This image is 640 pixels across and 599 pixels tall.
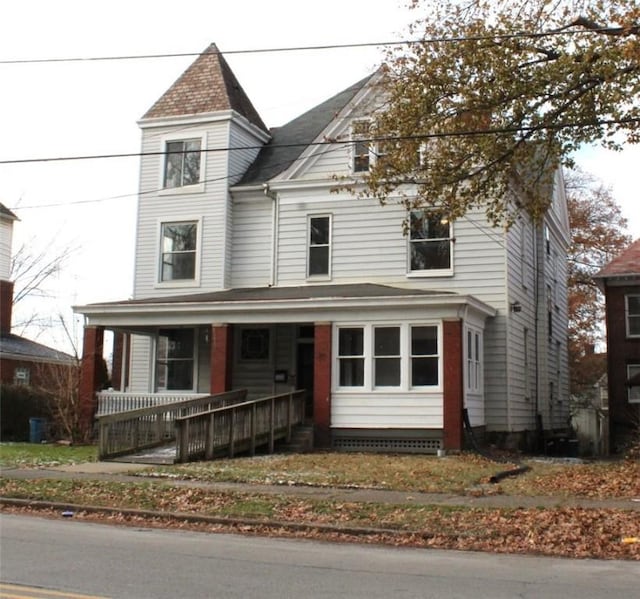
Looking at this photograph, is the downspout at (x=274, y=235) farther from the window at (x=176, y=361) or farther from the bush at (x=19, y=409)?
the bush at (x=19, y=409)

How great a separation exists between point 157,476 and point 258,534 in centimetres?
455

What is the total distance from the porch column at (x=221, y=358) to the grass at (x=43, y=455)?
3510mm

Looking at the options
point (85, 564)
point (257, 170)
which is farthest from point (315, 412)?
point (85, 564)

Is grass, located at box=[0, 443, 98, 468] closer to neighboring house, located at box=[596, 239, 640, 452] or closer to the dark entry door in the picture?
the dark entry door

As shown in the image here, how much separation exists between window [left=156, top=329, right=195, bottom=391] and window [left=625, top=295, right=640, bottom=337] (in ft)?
56.3

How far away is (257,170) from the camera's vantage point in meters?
25.2

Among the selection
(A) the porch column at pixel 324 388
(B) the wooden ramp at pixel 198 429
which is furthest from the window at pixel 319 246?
(B) the wooden ramp at pixel 198 429

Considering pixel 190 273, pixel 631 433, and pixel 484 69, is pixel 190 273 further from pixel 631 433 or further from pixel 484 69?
pixel 631 433

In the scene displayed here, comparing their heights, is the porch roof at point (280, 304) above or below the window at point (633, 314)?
below

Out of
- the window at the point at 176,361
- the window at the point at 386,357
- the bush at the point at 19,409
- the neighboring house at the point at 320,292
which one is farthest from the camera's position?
the bush at the point at 19,409

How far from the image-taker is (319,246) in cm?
2305

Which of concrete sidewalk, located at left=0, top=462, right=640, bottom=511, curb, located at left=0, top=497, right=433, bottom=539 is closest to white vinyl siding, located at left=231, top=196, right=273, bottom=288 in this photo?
concrete sidewalk, located at left=0, top=462, right=640, bottom=511

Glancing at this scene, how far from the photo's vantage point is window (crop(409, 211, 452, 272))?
21641 mm

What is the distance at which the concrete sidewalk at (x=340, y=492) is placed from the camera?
11047 millimetres
